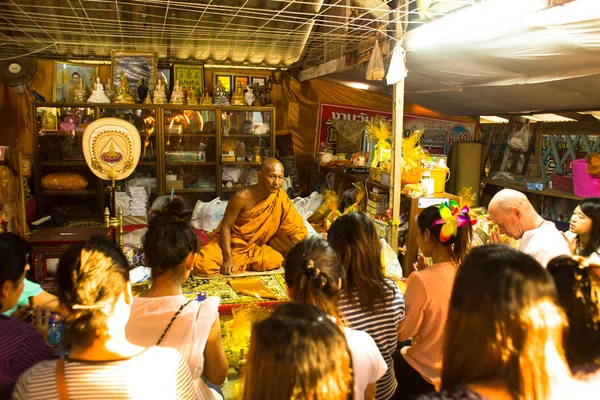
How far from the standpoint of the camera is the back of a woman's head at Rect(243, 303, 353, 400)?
111 cm

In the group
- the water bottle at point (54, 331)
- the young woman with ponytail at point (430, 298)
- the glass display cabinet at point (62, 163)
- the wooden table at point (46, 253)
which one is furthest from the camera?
the glass display cabinet at point (62, 163)

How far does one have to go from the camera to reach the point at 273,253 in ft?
16.4

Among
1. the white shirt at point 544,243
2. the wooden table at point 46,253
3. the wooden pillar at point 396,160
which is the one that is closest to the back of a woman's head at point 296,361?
the white shirt at point 544,243

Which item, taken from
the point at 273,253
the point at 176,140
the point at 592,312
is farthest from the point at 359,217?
the point at 176,140

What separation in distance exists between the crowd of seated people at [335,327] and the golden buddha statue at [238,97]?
5.20m

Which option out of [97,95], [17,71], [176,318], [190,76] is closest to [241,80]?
[190,76]

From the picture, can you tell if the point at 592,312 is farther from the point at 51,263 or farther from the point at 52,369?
the point at 51,263

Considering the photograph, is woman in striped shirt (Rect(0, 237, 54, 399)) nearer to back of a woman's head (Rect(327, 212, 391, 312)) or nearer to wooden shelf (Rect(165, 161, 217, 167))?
back of a woman's head (Rect(327, 212, 391, 312))

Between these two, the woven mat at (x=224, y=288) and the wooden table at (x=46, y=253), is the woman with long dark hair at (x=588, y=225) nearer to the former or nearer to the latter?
the woven mat at (x=224, y=288)

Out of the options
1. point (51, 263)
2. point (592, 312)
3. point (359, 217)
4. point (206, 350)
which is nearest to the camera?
point (592, 312)

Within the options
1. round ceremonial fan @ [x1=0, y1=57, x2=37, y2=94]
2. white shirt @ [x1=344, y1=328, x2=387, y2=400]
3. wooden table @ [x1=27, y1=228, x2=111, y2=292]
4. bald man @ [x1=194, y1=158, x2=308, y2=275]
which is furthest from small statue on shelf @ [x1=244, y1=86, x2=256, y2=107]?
white shirt @ [x1=344, y1=328, x2=387, y2=400]

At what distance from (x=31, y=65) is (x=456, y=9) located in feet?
19.8

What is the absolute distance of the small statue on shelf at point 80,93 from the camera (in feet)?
23.1

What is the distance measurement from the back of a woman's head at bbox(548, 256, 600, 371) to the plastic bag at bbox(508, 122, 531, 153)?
5.89m
